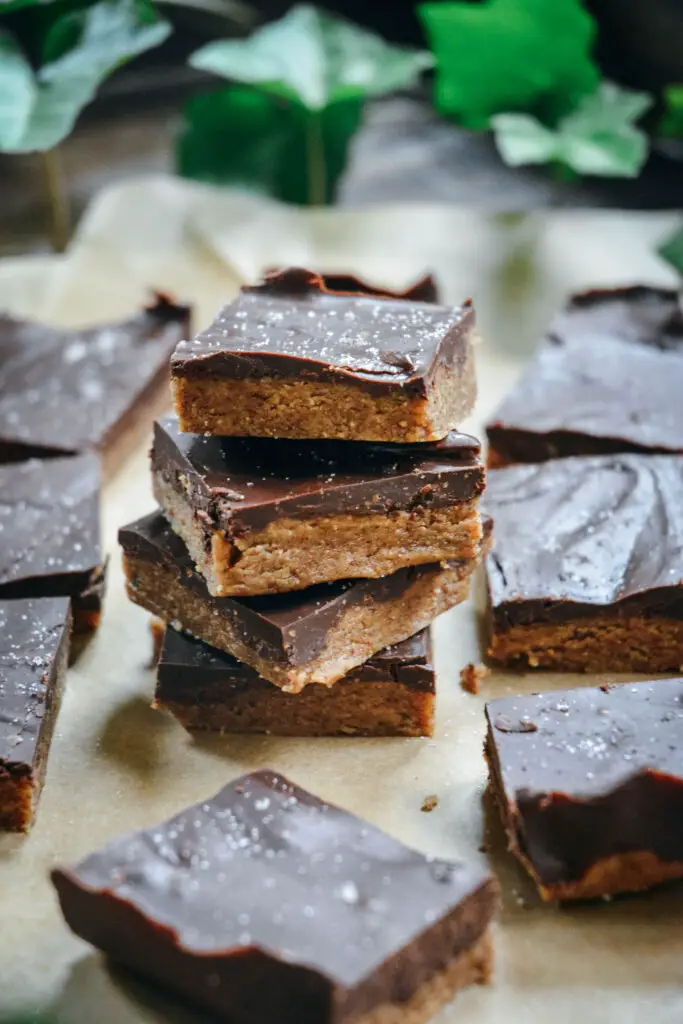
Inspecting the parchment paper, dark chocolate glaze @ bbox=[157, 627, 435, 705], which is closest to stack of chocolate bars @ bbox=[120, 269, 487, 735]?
dark chocolate glaze @ bbox=[157, 627, 435, 705]

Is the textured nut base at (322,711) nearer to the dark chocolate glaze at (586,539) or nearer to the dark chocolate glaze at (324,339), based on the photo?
the dark chocolate glaze at (586,539)

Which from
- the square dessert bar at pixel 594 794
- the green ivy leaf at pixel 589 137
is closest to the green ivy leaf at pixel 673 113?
the green ivy leaf at pixel 589 137

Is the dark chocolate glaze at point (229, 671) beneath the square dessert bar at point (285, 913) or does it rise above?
beneath

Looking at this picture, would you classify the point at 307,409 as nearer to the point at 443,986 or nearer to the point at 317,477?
the point at 317,477

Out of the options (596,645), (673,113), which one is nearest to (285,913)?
(596,645)

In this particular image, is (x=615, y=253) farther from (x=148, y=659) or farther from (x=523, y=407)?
(x=148, y=659)

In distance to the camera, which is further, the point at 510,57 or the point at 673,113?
the point at 673,113

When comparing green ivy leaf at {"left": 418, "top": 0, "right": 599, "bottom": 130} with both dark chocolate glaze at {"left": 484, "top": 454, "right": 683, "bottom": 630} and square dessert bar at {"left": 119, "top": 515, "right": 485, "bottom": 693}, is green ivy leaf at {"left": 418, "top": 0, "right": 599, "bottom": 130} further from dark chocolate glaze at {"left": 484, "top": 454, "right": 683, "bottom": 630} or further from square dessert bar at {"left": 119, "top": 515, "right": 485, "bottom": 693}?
square dessert bar at {"left": 119, "top": 515, "right": 485, "bottom": 693}
